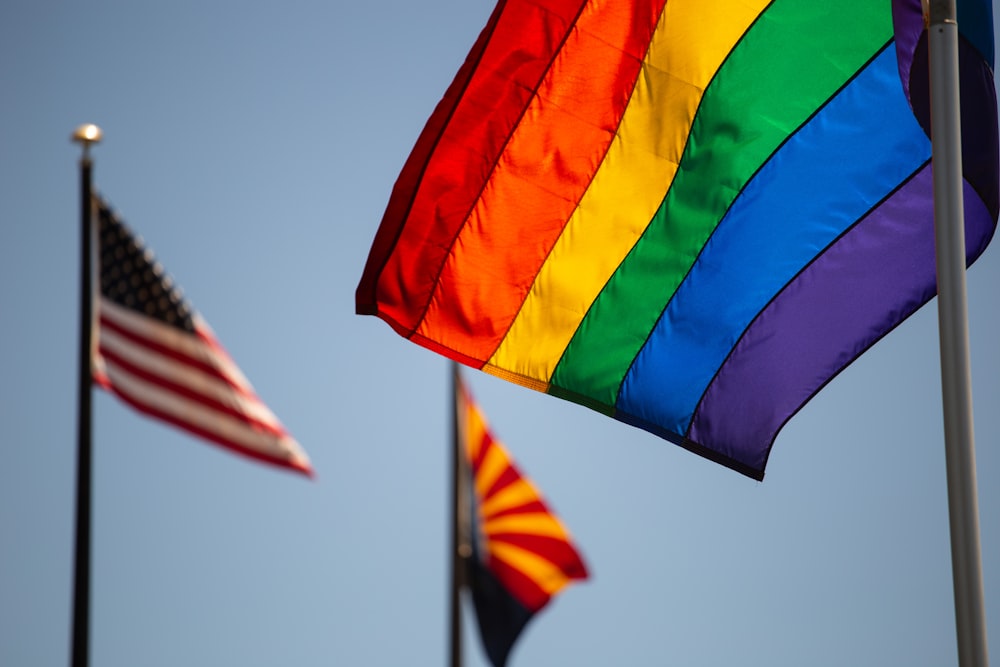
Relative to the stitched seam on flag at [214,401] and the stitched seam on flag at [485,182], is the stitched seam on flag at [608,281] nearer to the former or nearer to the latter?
the stitched seam on flag at [485,182]

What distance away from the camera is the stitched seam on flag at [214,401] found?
9759 millimetres

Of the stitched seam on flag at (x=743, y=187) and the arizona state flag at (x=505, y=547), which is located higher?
the stitched seam on flag at (x=743, y=187)

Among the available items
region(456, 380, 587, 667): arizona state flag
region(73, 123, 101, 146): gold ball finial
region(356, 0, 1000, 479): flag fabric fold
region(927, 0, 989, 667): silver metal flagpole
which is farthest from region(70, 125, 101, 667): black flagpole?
region(456, 380, 587, 667): arizona state flag

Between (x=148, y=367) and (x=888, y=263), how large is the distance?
5.62 meters

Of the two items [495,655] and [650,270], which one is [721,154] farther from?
[495,655]

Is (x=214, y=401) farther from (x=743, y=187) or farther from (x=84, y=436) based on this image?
(x=743, y=187)

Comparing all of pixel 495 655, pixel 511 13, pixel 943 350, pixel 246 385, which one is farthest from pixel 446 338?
pixel 495 655

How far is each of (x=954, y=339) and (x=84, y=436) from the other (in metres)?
7.34

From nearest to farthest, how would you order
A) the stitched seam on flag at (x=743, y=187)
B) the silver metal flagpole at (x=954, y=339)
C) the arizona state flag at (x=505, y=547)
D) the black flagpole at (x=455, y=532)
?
the silver metal flagpole at (x=954, y=339)
the stitched seam on flag at (x=743, y=187)
the black flagpole at (x=455, y=532)
the arizona state flag at (x=505, y=547)

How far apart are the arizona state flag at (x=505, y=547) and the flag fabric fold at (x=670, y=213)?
1198 cm

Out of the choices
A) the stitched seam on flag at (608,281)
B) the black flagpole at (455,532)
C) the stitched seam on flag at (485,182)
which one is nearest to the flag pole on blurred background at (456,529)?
the black flagpole at (455,532)

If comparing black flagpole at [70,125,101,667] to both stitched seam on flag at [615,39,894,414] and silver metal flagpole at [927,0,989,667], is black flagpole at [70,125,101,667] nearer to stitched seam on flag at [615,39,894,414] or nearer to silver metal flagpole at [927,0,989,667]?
stitched seam on flag at [615,39,894,414]

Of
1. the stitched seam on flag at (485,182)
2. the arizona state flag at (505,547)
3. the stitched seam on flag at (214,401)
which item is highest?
the stitched seam on flag at (485,182)

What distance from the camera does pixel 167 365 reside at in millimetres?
10086
